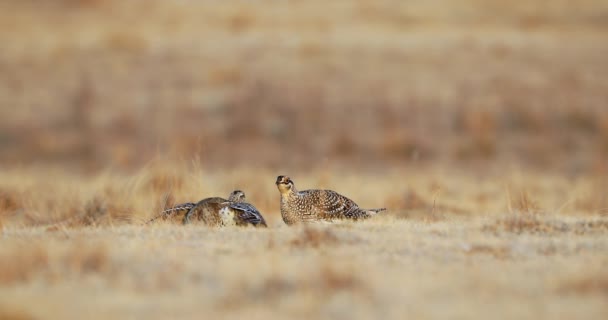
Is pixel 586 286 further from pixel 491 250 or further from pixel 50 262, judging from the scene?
pixel 50 262

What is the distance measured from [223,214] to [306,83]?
54.2ft

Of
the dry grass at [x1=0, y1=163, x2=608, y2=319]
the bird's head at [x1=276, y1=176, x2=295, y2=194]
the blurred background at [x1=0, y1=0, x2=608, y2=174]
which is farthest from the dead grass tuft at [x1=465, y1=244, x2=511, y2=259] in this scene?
the blurred background at [x1=0, y1=0, x2=608, y2=174]

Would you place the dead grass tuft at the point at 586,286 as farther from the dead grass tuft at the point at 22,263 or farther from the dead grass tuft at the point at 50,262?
the dead grass tuft at the point at 22,263

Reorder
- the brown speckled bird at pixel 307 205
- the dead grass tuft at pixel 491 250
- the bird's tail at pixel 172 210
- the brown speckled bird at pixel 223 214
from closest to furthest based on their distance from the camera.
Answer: the dead grass tuft at pixel 491 250, the brown speckled bird at pixel 223 214, the brown speckled bird at pixel 307 205, the bird's tail at pixel 172 210

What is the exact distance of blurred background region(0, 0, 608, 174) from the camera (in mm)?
24031

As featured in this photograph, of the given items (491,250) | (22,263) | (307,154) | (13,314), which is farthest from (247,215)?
(307,154)

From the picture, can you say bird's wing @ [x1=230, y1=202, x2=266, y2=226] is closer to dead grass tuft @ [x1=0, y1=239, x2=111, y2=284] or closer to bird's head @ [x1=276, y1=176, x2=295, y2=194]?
bird's head @ [x1=276, y1=176, x2=295, y2=194]

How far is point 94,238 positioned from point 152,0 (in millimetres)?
25363

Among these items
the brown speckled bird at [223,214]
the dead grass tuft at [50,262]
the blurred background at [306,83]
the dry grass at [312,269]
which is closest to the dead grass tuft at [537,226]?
the dry grass at [312,269]

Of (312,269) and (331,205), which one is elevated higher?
(331,205)

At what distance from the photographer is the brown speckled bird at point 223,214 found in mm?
11148

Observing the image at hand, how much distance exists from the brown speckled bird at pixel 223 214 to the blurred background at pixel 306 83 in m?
9.65

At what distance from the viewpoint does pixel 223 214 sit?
11.2 m

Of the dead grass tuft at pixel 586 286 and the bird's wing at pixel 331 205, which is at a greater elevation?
the bird's wing at pixel 331 205
